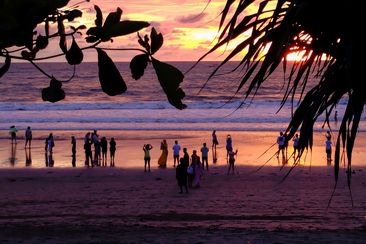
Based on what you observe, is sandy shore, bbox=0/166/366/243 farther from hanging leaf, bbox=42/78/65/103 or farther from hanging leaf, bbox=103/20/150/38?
hanging leaf, bbox=103/20/150/38

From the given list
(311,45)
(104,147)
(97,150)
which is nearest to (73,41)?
(311,45)

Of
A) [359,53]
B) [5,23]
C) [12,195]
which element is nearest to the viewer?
[5,23]

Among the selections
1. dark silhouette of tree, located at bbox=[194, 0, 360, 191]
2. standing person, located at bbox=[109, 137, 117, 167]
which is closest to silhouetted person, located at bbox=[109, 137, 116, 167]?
standing person, located at bbox=[109, 137, 117, 167]

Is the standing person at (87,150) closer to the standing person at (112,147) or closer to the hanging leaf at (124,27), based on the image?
the standing person at (112,147)

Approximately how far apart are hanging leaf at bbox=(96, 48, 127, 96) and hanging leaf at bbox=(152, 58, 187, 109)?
3.4 inches

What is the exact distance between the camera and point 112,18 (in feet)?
4.31

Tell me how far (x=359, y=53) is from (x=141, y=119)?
40687 mm

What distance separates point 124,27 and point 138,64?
155 mm

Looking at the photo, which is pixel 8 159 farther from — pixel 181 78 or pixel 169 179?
pixel 181 78

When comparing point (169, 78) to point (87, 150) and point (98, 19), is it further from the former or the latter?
point (87, 150)

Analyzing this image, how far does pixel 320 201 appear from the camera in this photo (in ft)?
51.5

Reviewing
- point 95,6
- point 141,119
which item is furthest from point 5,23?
point 141,119

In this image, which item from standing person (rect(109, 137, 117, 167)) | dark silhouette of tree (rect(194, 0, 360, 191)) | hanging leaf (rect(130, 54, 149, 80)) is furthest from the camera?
standing person (rect(109, 137, 117, 167))

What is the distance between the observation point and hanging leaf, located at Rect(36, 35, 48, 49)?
135 cm
